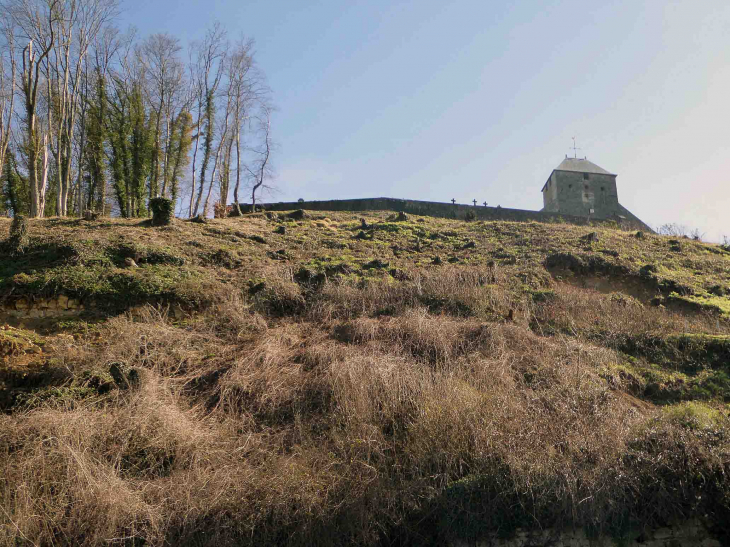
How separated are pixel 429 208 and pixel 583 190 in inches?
618

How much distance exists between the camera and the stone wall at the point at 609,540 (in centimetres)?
675

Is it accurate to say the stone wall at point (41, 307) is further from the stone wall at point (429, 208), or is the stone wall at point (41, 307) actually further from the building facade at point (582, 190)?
the building facade at point (582, 190)

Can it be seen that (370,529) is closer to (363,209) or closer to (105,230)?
(105,230)

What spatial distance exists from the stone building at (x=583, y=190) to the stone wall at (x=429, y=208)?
31.4 ft

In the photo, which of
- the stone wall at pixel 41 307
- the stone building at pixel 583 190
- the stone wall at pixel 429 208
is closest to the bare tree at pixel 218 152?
the stone wall at pixel 429 208

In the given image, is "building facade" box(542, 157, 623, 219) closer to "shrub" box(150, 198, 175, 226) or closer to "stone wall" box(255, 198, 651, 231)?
"stone wall" box(255, 198, 651, 231)

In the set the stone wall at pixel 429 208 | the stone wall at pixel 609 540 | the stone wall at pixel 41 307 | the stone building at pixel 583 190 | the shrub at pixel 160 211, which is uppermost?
the stone building at pixel 583 190

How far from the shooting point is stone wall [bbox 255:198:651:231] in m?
25.7

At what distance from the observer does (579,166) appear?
124 ft

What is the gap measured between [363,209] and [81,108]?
13427 millimetres

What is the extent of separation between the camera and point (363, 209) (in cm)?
2623

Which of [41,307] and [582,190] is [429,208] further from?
[41,307]

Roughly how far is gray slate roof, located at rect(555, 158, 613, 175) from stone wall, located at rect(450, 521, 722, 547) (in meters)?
33.5

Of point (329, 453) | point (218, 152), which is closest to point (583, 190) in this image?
point (218, 152)
